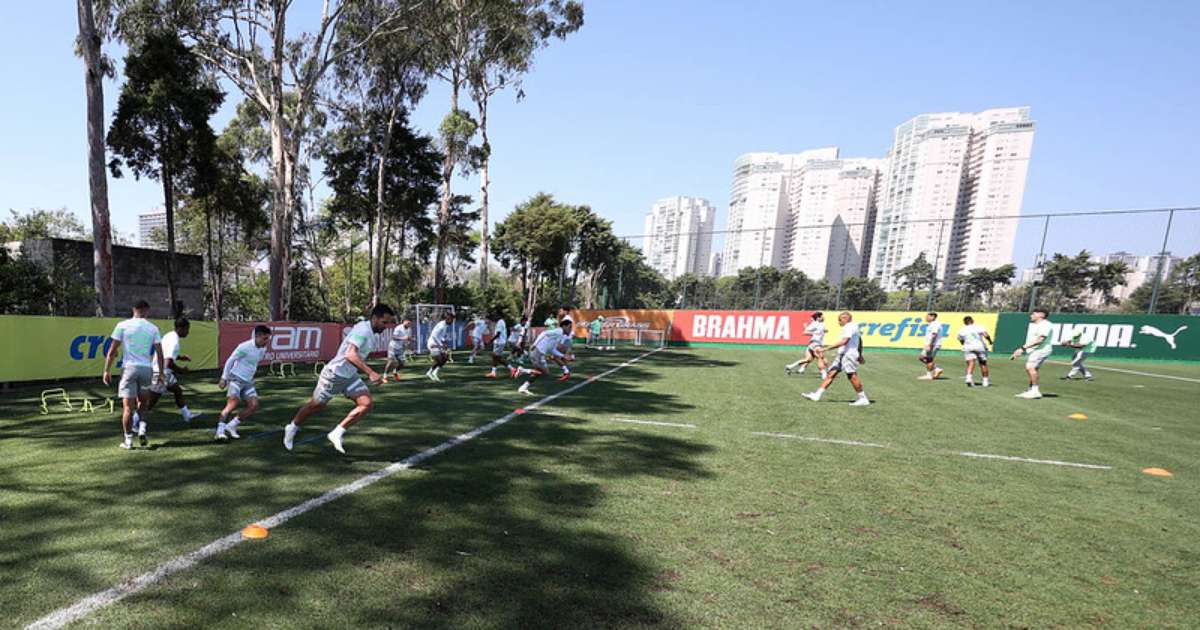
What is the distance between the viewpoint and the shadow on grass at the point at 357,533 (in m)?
2.84

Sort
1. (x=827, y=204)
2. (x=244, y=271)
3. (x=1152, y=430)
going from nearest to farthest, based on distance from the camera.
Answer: (x=1152, y=430) < (x=244, y=271) < (x=827, y=204)

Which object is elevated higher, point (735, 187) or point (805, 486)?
point (735, 187)

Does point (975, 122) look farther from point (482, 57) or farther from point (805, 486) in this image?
point (805, 486)

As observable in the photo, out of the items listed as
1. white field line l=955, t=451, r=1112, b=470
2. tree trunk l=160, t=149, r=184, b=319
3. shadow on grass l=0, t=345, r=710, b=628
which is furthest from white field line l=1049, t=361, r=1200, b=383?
tree trunk l=160, t=149, r=184, b=319

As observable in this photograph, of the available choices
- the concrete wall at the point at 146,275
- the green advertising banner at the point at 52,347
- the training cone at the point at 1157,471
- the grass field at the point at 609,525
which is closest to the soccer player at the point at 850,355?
the grass field at the point at 609,525

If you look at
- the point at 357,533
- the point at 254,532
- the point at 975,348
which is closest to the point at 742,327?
the point at 975,348

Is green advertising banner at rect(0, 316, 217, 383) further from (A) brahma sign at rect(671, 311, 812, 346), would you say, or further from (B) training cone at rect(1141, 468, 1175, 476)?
(A) brahma sign at rect(671, 311, 812, 346)

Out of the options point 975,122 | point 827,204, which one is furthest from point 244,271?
point 975,122

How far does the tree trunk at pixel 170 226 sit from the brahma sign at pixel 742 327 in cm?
2412

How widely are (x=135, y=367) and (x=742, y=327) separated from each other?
26127 millimetres

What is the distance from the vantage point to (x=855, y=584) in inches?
128

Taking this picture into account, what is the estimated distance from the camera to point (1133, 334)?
67.2 ft

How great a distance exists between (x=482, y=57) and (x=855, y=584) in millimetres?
30697

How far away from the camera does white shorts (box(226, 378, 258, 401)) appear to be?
623cm
